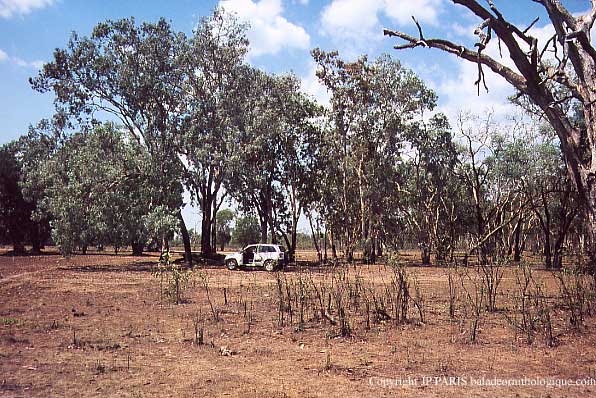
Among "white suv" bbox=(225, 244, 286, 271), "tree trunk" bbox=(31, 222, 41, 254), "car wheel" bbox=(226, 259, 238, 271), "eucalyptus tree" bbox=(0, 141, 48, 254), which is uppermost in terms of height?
"eucalyptus tree" bbox=(0, 141, 48, 254)

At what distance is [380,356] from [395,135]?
3223 centimetres

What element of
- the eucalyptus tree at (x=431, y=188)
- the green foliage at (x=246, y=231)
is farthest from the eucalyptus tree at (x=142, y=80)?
the green foliage at (x=246, y=231)

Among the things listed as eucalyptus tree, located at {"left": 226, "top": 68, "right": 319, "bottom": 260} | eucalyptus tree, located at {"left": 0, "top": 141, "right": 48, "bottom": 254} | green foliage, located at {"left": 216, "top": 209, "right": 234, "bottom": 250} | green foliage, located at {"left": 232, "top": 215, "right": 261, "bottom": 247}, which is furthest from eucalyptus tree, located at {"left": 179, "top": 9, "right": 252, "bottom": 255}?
green foliage, located at {"left": 216, "top": 209, "right": 234, "bottom": 250}

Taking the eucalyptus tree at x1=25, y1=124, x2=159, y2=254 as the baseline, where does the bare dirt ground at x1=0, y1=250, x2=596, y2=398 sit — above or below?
below

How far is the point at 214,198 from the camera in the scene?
3603 centimetres

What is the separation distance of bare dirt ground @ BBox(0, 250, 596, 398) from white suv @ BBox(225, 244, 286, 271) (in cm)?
1750

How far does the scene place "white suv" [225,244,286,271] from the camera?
28906mm

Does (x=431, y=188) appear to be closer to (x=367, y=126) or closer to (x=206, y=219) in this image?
(x=367, y=126)

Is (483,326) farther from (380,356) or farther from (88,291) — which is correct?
(88,291)

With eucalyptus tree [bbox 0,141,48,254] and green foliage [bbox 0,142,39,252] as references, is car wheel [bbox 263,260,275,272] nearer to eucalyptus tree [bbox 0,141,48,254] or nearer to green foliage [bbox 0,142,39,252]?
eucalyptus tree [bbox 0,141,48,254]

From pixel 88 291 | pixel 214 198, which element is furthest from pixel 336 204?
pixel 88 291

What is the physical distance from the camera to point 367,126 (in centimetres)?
3762

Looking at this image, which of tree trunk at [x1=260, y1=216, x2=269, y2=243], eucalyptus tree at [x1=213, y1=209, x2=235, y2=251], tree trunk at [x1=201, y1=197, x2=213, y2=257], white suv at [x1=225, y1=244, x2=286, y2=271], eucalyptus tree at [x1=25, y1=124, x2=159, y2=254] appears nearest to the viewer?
eucalyptus tree at [x1=25, y1=124, x2=159, y2=254]

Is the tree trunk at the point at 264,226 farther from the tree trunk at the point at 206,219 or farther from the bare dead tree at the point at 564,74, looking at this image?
the bare dead tree at the point at 564,74
